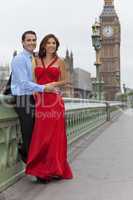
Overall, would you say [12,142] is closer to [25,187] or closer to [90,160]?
[25,187]

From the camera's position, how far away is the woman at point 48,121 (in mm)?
7234

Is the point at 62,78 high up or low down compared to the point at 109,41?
down

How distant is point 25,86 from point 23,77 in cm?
11

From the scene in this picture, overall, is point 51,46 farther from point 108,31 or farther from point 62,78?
point 108,31

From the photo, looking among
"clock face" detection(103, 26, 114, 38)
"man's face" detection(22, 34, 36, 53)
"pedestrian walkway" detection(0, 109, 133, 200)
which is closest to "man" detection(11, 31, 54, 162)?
"man's face" detection(22, 34, 36, 53)

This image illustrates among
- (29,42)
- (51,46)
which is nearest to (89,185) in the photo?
(51,46)

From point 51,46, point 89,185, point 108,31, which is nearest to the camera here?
point 89,185

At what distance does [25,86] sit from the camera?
7.12 metres

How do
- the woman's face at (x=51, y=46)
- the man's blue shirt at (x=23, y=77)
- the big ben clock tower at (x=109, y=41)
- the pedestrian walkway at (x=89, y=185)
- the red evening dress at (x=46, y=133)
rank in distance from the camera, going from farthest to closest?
the big ben clock tower at (x=109, y=41) → the woman's face at (x=51, y=46) → the red evening dress at (x=46, y=133) → the man's blue shirt at (x=23, y=77) → the pedestrian walkway at (x=89, y=185)

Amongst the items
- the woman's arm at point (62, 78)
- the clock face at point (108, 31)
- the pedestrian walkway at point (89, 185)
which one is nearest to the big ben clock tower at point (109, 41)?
the clock face at point (108, 31)

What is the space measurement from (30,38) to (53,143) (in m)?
1.36

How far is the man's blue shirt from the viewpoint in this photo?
7.12 m

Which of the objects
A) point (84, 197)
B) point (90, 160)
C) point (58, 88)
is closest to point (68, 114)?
point (90, 160)

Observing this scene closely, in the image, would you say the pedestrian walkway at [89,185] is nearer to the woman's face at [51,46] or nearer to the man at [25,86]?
the man at [25,86]
